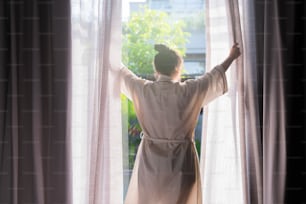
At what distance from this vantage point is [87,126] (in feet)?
4.20

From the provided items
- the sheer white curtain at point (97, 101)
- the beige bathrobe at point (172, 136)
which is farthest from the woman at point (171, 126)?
the sheer white curtain at point (97, 101)

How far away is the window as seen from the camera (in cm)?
131

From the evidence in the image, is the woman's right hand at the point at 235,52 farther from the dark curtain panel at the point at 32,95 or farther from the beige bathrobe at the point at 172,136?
the dark curtain panel at the point at 32,95

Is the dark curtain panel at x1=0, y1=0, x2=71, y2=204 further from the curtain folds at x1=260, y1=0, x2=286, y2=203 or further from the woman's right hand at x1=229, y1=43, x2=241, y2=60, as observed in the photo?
the curtain folds at x1=260, y1=0, x2=286, y2=203

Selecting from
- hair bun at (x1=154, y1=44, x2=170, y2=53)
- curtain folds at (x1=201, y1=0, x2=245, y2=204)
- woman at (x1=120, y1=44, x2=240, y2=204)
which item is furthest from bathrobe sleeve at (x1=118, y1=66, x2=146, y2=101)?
curtain folds at (x1=201, y1=0, x2=245, y2=204)

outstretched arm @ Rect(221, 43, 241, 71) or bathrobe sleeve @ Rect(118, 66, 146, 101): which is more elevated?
outstretched arm @ Rect(221, 43, 241, 71)

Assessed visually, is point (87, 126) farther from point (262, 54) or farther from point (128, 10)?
point (262, 54)

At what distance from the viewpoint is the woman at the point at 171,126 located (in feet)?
3.91

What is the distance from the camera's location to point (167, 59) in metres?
1.20

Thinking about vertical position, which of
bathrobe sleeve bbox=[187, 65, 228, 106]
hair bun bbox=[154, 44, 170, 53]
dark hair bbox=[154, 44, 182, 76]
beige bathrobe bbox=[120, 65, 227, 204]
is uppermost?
hair bun bbox=[154, 44, 170, 53]

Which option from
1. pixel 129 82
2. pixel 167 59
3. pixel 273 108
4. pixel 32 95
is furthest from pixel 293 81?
pixel 32 95

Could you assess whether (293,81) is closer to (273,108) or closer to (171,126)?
(273,108)

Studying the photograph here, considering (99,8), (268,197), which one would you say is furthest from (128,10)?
(268,197)

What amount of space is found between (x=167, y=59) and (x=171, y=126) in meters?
0.21
